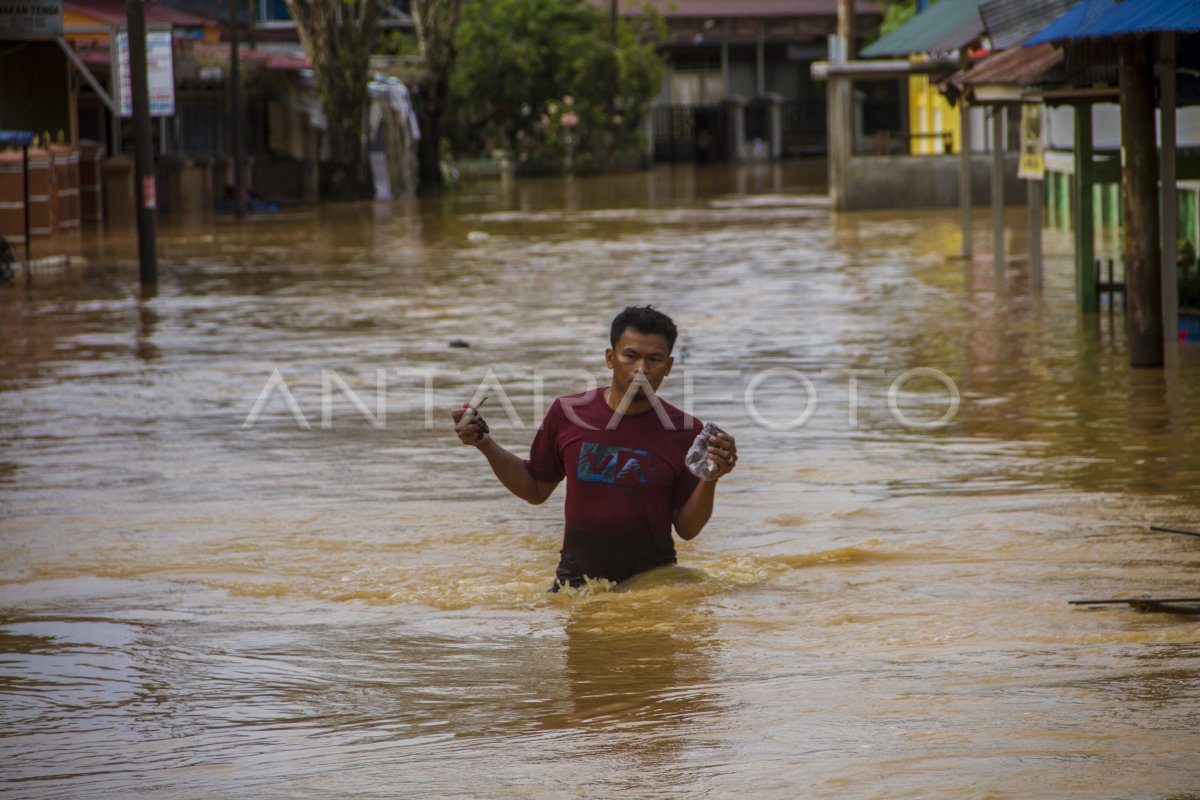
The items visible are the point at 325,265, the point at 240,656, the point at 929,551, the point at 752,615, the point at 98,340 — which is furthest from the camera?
the point at 325,265

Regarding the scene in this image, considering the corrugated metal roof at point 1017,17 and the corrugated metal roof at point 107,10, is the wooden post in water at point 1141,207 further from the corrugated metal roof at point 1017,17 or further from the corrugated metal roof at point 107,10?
the corrugated metal roof at point 107,10

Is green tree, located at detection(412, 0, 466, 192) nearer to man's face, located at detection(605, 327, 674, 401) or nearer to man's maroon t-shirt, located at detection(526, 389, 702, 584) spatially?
man's maroon t-shirt, located at detection(526, 389, 702, 584)

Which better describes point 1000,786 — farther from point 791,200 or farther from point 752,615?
point 791,200

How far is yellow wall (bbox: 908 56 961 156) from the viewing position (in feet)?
125

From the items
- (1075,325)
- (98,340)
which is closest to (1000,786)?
(1075,325)

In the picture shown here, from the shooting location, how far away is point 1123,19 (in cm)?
1091

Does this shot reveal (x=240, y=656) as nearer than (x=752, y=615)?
Yes

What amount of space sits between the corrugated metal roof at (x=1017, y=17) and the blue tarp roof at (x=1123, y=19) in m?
3.68

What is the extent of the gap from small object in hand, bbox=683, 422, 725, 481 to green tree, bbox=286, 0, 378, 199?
3253 cm

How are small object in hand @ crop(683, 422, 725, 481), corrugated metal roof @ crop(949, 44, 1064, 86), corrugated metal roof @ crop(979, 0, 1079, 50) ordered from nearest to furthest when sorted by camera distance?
small object in hand @ crop(683, 422, 725, 481) < corrugated metal roof @ crop(949, 44, 1064, 86) < corrugated metal roof @ crop(979, 0, 1079, 50)

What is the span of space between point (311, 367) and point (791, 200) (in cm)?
2382

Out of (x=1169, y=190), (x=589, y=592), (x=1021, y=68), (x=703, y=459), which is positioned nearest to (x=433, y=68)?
(x=1021, y=68)

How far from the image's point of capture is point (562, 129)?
55.1m

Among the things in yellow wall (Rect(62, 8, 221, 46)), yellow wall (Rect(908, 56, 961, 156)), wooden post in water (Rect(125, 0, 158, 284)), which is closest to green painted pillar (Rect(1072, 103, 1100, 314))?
wooden post in water (Rect(125, 0, 158, 284))
